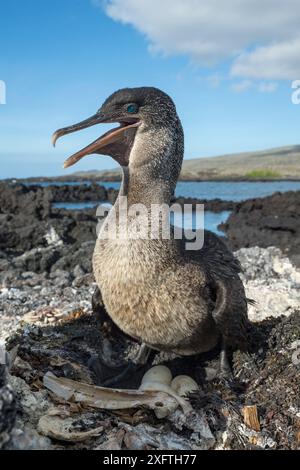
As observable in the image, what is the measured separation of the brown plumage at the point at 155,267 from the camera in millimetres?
4359

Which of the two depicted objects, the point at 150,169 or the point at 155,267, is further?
the point at 150,169

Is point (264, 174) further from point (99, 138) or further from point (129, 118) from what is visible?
point (99, 138)

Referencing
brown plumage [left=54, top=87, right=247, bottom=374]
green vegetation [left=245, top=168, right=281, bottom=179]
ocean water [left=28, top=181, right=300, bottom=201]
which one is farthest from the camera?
green vegetation [left=245, top=168, right=281, bottom=179]

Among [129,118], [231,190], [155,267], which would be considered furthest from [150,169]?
[231,190]

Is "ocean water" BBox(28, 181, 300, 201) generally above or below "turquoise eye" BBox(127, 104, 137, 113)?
below

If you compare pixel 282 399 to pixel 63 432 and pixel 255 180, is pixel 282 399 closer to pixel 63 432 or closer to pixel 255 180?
pixel 63 432

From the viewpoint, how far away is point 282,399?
171 inches

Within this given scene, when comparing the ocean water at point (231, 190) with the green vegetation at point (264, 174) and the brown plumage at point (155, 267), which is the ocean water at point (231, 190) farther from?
the brown plumage at point (155, 267)

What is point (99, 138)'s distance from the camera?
15.0ft

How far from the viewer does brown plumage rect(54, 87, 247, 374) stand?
172 inches

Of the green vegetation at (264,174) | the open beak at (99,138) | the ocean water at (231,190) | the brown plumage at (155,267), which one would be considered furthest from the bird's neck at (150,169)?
the green vegetation at (264,174)

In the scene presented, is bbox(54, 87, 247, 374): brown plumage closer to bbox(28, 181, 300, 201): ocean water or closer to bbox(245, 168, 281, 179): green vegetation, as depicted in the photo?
bbox(28, 181, 300, 201): ocean water

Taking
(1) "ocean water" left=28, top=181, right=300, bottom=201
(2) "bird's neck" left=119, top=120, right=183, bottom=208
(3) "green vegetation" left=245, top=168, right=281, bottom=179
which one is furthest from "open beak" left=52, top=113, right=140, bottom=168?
(3) "green vegetation" left=245, top=168, right=281, bottom=179

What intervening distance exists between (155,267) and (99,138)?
3.85 feet
